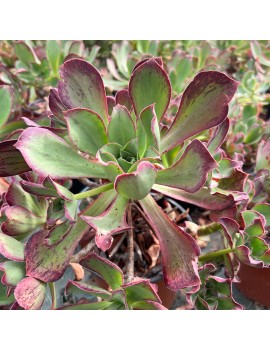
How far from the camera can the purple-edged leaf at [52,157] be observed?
59cm

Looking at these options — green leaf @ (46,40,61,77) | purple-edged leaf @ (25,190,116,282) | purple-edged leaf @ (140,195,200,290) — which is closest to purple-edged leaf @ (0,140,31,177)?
purple-edged leaf @ (25,190,116,282)

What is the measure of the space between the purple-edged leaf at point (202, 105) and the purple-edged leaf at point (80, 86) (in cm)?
13

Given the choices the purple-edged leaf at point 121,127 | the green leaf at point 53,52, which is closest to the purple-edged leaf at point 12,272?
the purple-edged leaf at point 121,127

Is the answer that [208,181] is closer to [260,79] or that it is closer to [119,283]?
[119,283]

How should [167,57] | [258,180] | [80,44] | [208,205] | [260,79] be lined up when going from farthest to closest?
[167,57] → [260,79] → [80,44] → [258,180] → [208,205]

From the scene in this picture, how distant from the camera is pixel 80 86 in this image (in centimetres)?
67

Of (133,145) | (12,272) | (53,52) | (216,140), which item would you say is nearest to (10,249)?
(12,272)

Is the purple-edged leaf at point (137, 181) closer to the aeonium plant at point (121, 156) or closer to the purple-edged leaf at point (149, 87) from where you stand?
the aeonium plant at point (121, 156)

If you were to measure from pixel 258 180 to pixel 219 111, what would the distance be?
0.35 meters

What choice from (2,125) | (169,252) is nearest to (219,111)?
(169,252)

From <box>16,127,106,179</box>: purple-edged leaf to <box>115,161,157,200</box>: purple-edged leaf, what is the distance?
0.10m

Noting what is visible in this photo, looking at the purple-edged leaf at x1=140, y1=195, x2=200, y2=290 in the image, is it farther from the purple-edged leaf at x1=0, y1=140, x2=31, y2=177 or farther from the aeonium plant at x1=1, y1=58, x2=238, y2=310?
the purple-edged leaf at x1=0, y1=140, x2=31, y2=177

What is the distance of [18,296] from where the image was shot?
1.95ft

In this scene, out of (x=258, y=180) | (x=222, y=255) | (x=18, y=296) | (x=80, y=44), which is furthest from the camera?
(x=80, y=44)
